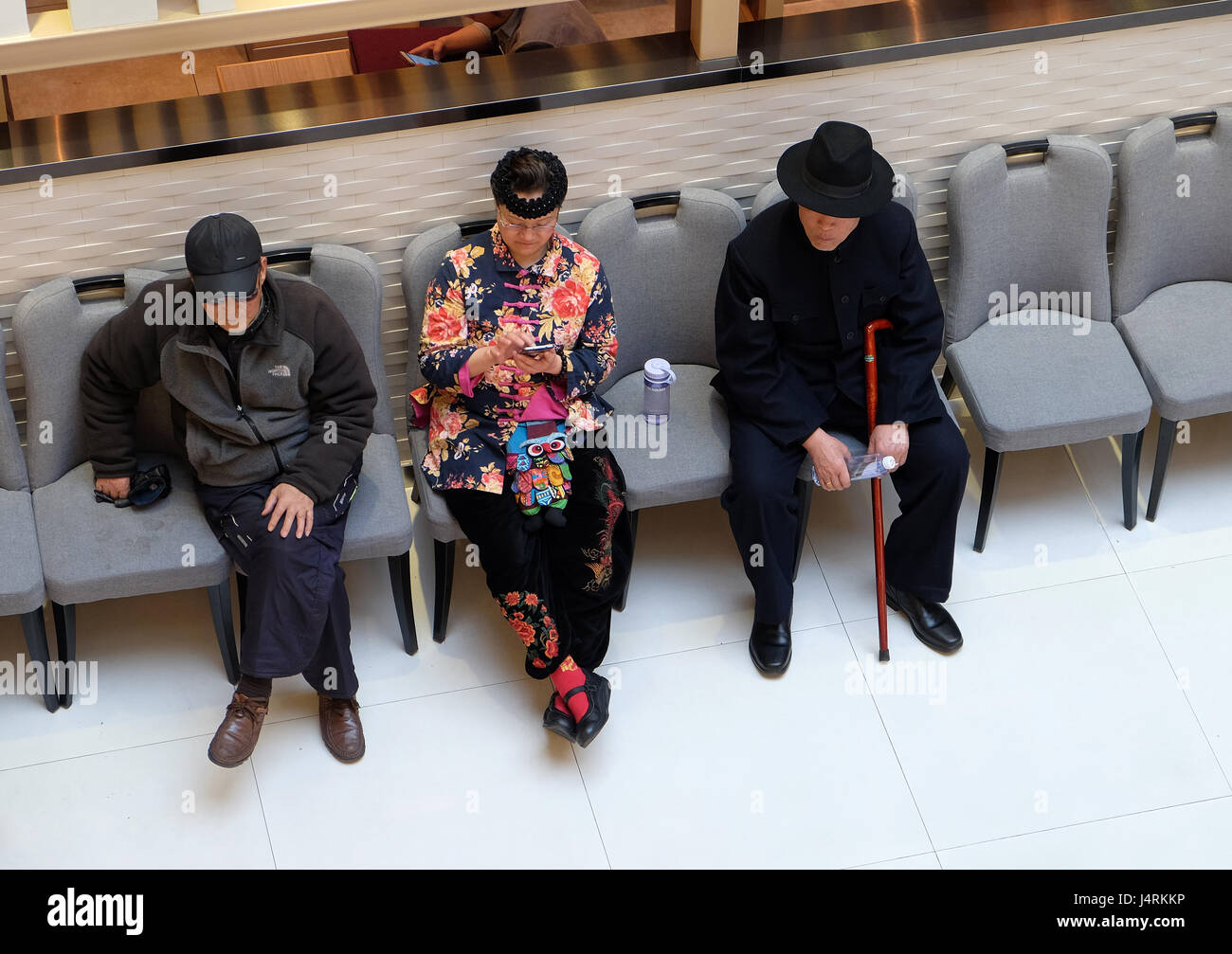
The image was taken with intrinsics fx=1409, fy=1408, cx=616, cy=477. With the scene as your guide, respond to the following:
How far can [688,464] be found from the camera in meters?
3.61

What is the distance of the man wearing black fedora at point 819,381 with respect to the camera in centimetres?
349

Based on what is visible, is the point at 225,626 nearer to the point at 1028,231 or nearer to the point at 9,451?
the point at 9,451

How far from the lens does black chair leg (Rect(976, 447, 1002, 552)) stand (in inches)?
152

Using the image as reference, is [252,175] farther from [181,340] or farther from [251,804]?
[251,804]

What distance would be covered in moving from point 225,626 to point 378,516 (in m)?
0.50

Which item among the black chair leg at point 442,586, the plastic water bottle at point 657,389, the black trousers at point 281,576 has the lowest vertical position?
the black chair leg at point 442,586

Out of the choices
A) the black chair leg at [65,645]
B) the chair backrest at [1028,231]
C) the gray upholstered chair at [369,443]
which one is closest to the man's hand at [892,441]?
the chair backrest at [1028,231]

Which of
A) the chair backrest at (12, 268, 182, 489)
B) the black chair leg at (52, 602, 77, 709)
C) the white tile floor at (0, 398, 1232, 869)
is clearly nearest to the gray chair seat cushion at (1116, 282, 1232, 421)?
the white tile floor at (0, 398, 1232, 869)

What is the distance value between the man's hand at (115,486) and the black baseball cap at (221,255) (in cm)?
60

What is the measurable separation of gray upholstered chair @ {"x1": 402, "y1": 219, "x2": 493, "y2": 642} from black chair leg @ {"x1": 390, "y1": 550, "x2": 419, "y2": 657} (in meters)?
0.07

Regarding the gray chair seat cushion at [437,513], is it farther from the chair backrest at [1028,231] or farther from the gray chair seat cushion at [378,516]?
the chair backrest at [1028,231]

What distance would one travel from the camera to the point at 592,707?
11.4ft

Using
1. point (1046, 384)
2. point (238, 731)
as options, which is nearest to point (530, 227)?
point (238, 731)

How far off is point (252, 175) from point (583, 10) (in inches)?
42.5
